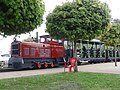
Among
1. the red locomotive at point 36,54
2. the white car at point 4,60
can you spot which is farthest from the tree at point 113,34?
the white car at point 4,60

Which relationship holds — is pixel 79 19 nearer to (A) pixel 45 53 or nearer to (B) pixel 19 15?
(B) pixel 19 15

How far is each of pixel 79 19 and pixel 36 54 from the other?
1010cm

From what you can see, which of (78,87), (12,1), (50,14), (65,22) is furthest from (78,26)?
(12,1)

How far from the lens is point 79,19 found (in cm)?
1528

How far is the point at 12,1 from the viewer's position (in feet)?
25.7

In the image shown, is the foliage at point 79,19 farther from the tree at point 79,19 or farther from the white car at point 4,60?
the white car at point 4,60

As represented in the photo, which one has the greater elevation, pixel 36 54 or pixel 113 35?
pixel 113 35

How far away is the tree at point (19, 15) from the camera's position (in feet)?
26.4

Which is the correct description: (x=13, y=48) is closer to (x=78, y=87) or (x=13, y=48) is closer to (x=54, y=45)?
(x=54, y=45)

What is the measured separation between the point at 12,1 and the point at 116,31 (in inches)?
687

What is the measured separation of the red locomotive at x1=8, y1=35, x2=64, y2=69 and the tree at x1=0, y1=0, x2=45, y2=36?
1405 centimetres

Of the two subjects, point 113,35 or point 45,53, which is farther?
point 45,53

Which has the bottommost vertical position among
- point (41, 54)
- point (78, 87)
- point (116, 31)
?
point (78, 87)

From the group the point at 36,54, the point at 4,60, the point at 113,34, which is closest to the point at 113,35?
the point at 113,34
